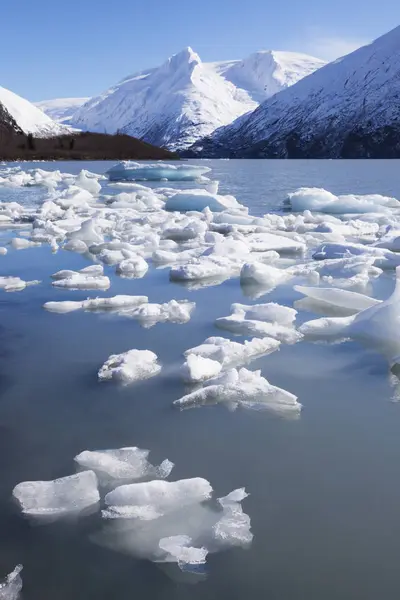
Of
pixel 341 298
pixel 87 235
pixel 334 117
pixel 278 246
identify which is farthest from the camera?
pixel 334 117

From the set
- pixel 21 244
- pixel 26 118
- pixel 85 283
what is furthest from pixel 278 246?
pixel 26 118

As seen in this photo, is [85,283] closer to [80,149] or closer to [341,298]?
[341,298]

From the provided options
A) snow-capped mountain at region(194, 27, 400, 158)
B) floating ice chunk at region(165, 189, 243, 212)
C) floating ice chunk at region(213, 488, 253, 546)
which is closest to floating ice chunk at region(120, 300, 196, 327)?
floating ice chunk at region(213, 488, 253, 546)

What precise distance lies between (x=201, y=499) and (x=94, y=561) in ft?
1.63

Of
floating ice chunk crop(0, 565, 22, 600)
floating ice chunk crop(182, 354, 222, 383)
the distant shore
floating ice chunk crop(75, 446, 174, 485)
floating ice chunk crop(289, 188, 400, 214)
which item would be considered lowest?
floating ice chunk crop(0, 565, 22, 600)

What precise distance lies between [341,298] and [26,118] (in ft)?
427

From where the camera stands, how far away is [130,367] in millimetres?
3654

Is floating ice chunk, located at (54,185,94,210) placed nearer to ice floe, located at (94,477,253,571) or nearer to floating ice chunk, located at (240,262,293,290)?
floating ice chunk, located at (240,262,293,290)

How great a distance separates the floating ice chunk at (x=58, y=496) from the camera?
2.27 m

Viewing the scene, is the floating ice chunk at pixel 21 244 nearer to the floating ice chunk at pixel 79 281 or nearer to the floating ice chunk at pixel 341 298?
the floating ice chunk at pixel 79 281

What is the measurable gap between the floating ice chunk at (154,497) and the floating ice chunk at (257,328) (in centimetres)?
207

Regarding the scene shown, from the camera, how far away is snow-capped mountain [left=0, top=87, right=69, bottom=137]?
114812 millimetres

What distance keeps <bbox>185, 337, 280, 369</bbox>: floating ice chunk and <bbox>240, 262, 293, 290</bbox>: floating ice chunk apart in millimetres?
2165

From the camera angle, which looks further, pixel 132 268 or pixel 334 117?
pixel 334 117
